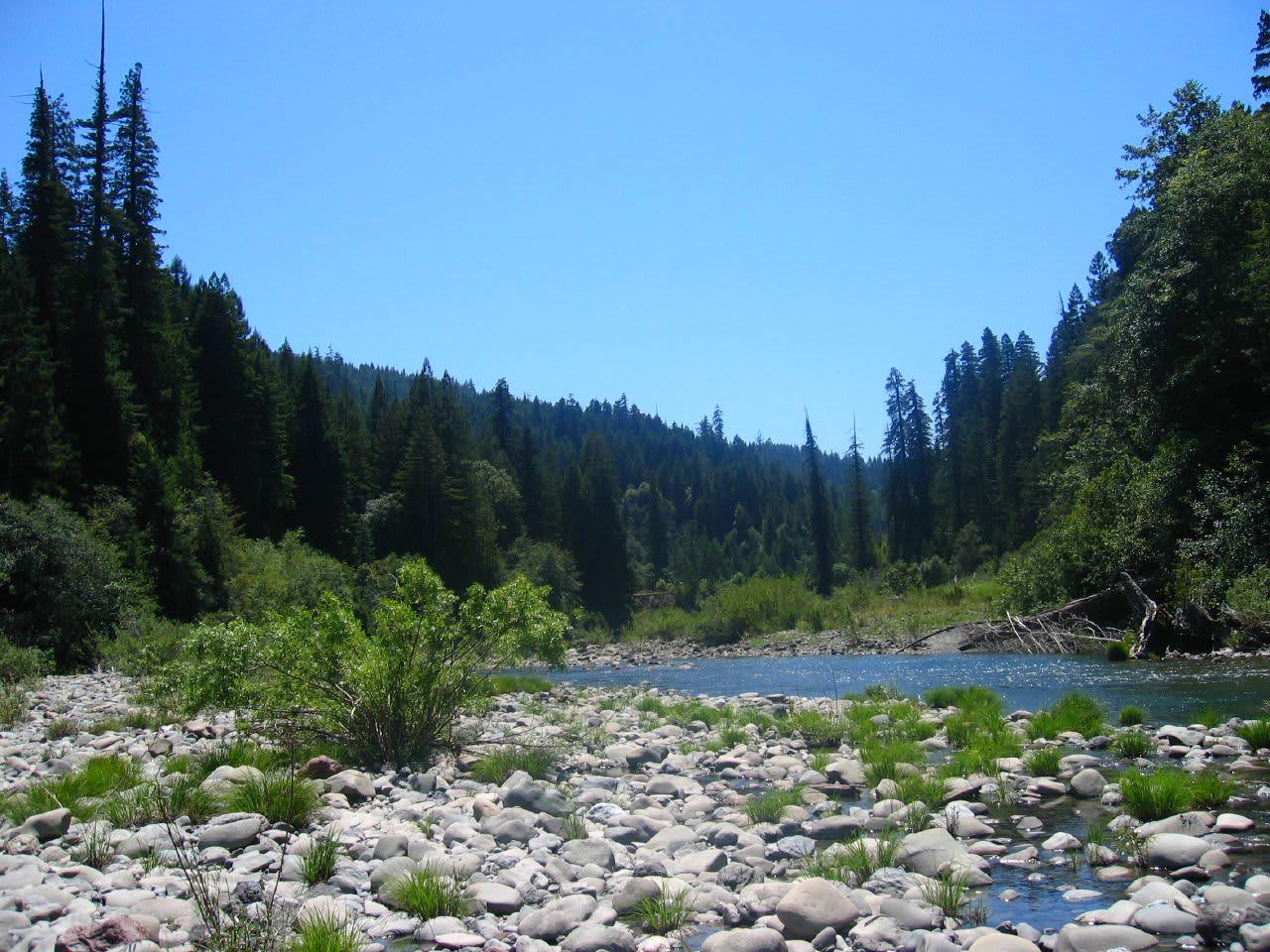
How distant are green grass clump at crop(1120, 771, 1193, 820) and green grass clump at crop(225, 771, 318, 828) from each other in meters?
6.68

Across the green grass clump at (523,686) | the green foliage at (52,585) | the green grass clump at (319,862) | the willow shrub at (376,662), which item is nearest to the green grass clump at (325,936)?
the green grass clump at (319,862)

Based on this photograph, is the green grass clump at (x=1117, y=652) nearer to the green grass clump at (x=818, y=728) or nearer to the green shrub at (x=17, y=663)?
the green grass clump at (x=818, y=728)

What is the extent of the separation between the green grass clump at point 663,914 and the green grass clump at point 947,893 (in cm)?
148

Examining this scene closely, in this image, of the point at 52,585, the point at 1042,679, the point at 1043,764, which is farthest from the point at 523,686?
the point at 1043,764

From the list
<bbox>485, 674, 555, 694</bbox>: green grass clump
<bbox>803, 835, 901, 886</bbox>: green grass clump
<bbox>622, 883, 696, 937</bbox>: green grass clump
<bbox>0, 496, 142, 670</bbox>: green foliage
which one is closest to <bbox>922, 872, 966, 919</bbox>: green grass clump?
<bbox>803, 835, 901, 886</bbox>: green grass clump

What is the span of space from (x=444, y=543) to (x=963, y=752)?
5355 cm

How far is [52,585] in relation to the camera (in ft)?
70.2

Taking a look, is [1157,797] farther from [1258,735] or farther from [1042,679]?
[1042,679]

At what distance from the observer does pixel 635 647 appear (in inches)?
2147

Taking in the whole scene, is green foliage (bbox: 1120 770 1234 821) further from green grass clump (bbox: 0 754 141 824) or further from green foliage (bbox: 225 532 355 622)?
green foliage (bbox: 225 532 355 622)

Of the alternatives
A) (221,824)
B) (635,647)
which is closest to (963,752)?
(221,824)

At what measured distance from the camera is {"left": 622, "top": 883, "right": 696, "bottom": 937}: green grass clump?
202 inches

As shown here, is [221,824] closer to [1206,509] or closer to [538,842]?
[538,842]

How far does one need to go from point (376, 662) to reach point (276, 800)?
101 inches
